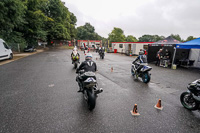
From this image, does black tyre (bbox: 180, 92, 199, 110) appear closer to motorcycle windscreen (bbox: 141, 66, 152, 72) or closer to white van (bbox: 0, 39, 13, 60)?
motorcycle windscreen (bbox: 141, 66, 152, 72)

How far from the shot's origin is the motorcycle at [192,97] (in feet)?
11.2

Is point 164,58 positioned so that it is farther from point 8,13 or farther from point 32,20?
point 32,20

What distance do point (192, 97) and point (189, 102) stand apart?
0.26 metres

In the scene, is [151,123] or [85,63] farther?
[85,63]

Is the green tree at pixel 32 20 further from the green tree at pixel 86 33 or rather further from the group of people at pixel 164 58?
the green tree at pixel 86 33

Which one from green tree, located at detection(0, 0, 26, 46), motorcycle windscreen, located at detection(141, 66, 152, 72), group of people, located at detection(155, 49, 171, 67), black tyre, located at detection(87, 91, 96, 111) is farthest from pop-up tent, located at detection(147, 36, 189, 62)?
green tree, located at detection(0, 0, 26, 46)

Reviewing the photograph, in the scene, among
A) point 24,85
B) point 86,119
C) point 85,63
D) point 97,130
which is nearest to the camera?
point 97,130

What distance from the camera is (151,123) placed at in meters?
3.03

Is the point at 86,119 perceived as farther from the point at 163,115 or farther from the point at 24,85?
the point at 24,85

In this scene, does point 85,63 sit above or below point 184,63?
above

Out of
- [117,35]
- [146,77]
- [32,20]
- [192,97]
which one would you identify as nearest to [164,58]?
[146,77]

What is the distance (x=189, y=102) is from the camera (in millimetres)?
3730

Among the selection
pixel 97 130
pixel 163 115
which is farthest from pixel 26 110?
pixel 163 115

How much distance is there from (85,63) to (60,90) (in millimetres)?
1871
